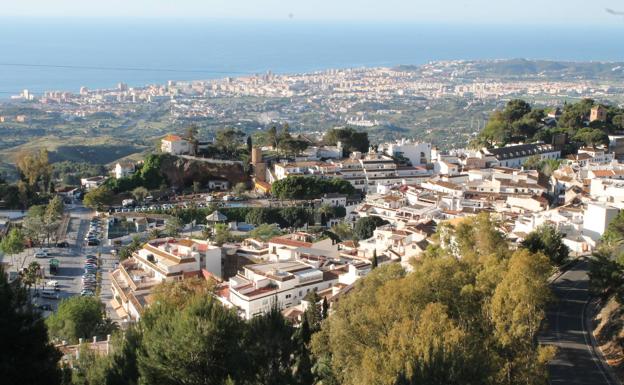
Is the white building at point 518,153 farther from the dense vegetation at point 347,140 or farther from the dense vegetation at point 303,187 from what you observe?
the dense vegetation at point 303,187

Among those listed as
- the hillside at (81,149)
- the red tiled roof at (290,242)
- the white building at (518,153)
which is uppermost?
the white building at (518,153)

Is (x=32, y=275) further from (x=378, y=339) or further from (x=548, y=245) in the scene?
(x=548, y=245)

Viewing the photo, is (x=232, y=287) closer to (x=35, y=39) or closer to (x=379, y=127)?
(x=379, y=127)

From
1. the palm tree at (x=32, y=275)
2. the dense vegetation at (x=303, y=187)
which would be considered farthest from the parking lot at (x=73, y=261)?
the dense vegetation at (x=303, y=187)

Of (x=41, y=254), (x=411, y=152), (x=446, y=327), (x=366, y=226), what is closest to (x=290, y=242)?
(x=366, y=226)

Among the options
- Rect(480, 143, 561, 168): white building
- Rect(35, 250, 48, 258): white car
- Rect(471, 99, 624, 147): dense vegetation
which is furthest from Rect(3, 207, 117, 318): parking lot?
Rect(471, 99, 624, 147): dense vegetation

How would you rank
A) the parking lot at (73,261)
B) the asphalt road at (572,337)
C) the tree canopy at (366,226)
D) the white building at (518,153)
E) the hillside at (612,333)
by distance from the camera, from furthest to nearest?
the white building at (518,153), the tree canopy at (366,226), the parking lot at (73,261), the hillside at (612,333), the asphalt road at (572,337)
